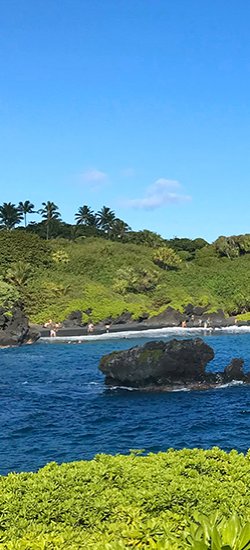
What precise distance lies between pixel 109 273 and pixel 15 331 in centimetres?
4797

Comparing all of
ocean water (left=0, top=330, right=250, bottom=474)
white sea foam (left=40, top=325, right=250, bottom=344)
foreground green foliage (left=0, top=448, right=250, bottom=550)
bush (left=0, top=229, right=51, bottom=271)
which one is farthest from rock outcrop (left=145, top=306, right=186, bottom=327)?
foreground green foliage (left=0, top=448, right=250, bottom=550)

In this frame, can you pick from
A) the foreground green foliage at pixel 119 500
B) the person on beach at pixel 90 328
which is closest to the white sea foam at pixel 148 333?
the person on beach at pixel 90 328

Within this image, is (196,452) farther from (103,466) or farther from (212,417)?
(212,417)

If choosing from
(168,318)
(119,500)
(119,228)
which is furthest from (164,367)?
(119,228)

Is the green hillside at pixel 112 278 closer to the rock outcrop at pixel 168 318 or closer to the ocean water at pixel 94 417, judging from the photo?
the rock outcrop at pixel 168 318

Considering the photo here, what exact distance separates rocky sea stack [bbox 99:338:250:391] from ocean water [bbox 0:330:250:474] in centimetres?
143

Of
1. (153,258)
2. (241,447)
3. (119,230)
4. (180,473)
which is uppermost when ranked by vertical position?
(119,230)

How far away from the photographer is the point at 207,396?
143ft

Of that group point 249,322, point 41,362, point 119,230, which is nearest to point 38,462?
point 41,362

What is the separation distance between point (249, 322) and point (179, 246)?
70.8 meters

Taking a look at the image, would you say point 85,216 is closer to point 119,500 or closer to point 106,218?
point 106,218

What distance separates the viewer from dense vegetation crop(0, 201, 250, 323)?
348 feet

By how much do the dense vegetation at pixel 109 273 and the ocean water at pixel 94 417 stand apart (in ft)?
146

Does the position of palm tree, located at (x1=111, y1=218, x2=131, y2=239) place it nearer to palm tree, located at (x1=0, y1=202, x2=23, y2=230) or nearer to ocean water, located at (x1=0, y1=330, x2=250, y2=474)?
palm tree, located at (x1=0, y1=202, x2=23, y2=230)
